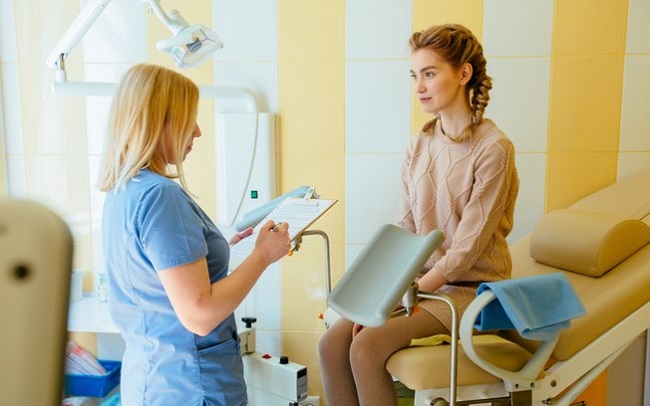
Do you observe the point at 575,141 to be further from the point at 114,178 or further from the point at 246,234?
the point at 114,178

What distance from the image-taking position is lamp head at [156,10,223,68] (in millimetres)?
1804

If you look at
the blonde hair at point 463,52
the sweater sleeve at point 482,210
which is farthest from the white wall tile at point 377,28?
the sweater sleeve at point 482,210

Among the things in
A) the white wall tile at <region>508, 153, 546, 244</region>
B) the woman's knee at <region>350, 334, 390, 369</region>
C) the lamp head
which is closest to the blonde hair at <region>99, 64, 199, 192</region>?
the lamp head

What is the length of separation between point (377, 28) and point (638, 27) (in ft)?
3.20

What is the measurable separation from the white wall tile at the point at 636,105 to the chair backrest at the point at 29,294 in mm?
2416

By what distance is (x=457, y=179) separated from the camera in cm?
176

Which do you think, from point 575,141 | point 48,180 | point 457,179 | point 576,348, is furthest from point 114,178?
point 575,141

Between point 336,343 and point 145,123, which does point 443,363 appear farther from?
point 145,123

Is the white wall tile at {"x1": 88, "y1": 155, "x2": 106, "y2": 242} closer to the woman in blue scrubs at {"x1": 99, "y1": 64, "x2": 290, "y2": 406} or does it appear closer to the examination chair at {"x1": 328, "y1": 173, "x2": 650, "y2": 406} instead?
the woman in blue scrubs at {"x1": 99, "y1": 64, "x2": 290, "y2": 406}

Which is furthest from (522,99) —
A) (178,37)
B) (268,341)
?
(268,341)

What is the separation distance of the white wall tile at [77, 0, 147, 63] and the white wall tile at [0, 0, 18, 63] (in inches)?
11.1

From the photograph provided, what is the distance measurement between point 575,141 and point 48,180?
2141 mm

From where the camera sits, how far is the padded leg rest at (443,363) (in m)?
1.48

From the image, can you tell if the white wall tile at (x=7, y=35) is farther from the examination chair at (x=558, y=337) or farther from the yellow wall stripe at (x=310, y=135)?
the examination chair at (x=558, y=337)
